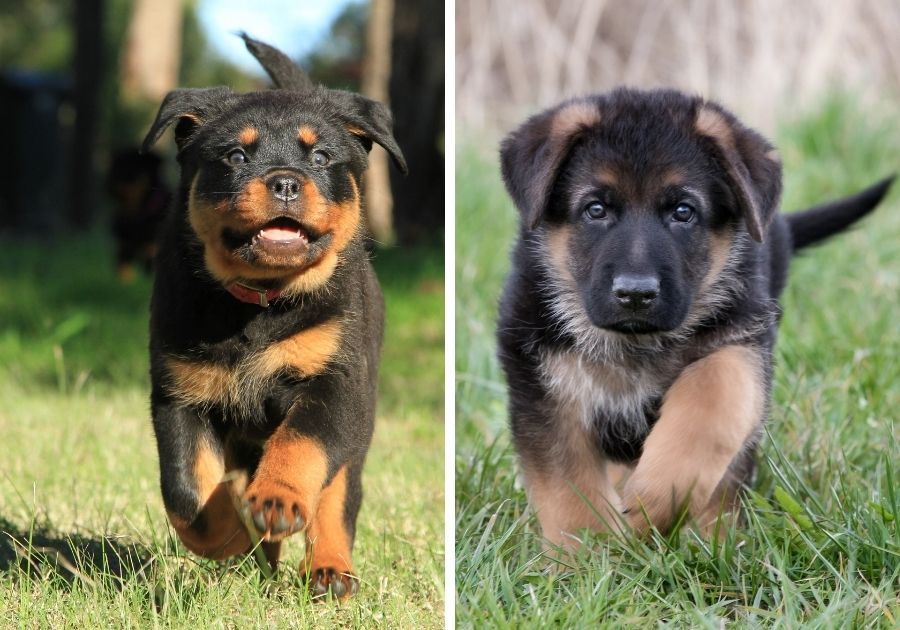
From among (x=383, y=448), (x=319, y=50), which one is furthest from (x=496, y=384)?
(x=319, y=50)

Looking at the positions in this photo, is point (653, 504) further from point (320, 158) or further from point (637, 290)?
point (320, 158)

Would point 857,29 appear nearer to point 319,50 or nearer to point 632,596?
point 632,596

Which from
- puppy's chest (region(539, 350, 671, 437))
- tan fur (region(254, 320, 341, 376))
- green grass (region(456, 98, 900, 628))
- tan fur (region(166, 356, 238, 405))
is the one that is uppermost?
tan fur (region(254, 320, 341, 376))

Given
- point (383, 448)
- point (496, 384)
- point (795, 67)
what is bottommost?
point (383, 448)

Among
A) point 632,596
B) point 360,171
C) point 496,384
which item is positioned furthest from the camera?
point 496,384

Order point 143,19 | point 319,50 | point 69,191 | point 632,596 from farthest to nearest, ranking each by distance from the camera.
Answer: point 319,50
point 143,19
point 69,191
point 632,596

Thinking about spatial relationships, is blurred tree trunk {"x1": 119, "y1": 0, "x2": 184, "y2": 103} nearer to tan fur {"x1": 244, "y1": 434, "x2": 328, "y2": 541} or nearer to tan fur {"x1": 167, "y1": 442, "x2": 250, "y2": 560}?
tan fur {"x1": 167, "y1": 442, "x2": 250, "y2": 560}

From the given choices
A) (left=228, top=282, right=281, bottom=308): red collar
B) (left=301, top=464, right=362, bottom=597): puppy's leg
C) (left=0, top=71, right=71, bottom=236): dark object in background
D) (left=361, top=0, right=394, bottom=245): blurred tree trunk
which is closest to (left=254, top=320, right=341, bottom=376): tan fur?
(left=228, top=282, right=281, bottom=308): red collar
